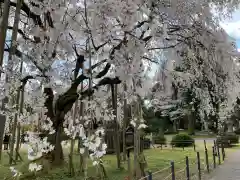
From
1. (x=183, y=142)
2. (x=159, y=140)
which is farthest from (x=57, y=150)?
(x=159, y=140)

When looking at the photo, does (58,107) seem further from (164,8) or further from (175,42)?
(164,8)

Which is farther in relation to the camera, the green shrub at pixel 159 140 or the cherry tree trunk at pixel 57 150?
the green shrub at pixel 159 140

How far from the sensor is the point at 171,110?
40.9 metres

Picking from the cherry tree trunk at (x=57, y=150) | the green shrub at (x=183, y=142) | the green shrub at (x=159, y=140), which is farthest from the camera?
the green shrub at (x=159, y=140)

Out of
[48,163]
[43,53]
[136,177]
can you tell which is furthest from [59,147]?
[43,53]

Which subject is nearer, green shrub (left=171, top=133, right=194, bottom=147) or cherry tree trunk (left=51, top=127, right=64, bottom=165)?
cherry tree trunk (left=51, top=127, right=64, bottom=165)

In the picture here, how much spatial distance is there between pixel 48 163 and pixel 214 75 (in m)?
5.65

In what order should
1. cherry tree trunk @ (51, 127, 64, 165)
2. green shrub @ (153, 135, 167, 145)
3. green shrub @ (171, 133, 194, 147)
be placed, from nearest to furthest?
cherry tree trunk @ (51, 127, 64, 165)
green shrub @ (171, 133, 194, 147)
green shrub @ (153, 135, 167, 145)

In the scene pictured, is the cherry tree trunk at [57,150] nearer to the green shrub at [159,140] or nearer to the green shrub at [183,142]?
the green shrub at [183,142]

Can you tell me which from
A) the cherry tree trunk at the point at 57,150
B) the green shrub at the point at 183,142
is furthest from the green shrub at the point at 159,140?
the cherry tree trunk at the point at 57,150

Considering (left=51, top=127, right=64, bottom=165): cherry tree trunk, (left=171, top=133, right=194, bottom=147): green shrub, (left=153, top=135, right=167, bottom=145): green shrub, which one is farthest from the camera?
(left=153, top=135, right=167, bottom=145): green shrub

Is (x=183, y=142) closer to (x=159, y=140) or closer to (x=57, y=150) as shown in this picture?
(x=159, y=140)

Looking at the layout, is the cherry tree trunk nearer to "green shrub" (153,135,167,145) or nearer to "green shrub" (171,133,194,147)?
"green shrub" (171,133,194,147)

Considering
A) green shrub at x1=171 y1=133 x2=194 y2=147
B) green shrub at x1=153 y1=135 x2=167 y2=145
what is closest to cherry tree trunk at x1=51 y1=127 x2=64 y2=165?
green shrub at x1=171 y1=133 x2=194 y2=147
